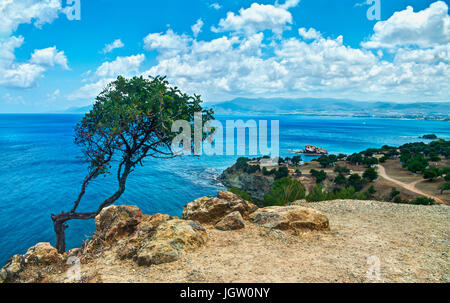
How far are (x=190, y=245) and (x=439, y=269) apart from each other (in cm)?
729

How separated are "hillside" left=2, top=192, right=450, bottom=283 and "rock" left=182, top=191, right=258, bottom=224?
4 cm

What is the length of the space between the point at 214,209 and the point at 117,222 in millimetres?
3884

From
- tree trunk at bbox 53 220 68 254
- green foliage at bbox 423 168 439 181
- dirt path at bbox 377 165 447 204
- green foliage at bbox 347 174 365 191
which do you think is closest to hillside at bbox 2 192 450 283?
tree trunk at bbox 53 220 68 254

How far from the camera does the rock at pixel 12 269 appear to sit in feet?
24.0

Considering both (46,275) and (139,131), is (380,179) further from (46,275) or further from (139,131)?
(46,275)

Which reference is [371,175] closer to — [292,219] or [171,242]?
[292,219]

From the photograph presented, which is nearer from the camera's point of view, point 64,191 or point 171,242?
point 171,242

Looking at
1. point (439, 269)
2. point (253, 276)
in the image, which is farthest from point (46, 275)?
point (439, 269)

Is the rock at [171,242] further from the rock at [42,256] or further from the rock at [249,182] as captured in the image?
the rock at [249,182]

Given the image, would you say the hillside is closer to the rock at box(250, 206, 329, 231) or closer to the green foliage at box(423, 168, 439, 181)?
the rock at box(250, 206, 329, 231)

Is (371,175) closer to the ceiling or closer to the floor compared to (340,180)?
closer to the ceiling

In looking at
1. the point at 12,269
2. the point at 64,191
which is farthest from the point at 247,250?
the point at 64,191

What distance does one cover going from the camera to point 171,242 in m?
8.12
